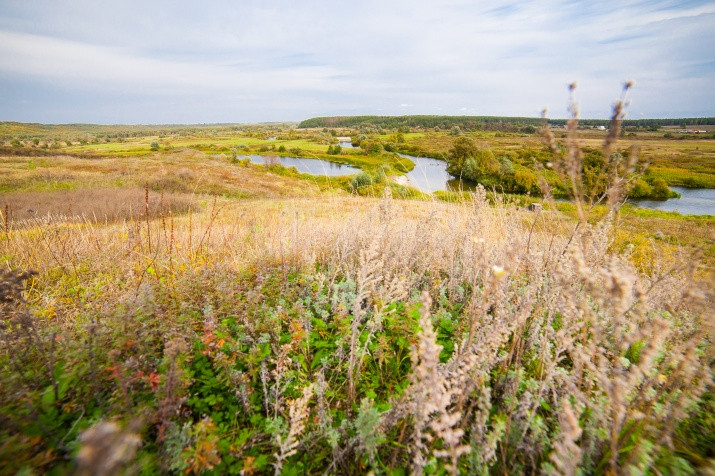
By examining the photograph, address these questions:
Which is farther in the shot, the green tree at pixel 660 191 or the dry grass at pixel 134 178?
→ the green tree at pixel 660 191

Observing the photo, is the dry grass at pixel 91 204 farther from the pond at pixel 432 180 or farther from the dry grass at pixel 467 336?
the pond at pixel 432 180

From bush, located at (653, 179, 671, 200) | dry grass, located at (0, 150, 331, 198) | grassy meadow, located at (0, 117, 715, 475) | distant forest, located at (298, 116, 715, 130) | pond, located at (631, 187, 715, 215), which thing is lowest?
pond, located at (631, 187, 715, 215)

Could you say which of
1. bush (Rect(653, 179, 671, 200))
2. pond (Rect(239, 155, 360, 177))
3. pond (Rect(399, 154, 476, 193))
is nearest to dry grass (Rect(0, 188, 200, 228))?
pond (Rect(399, 154, 476, 193))

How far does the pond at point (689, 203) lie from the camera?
31.6 m

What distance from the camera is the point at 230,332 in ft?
9.11

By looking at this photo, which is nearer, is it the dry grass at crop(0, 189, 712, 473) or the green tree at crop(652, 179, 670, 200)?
the dry grass at crop(0, 189, 712, 473)

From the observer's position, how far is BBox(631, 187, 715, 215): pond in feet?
104

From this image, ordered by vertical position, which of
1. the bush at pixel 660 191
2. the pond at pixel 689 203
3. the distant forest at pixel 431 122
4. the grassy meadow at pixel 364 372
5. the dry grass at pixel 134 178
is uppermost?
the distant forest at pixel 431 122

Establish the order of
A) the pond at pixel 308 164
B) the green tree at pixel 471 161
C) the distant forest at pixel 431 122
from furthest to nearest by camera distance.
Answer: the distant forest at pixel 431 122 → the pond at pixel 308 164 → the green tree at pixel 471 161

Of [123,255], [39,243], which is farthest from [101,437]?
[39,243]

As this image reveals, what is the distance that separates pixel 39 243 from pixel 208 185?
2592 centimetres

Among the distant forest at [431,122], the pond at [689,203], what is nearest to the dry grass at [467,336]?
the pond at [689,203]

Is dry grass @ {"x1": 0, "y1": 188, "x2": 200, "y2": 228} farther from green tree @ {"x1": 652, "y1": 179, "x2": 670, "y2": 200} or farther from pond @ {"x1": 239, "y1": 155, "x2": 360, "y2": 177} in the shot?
green tree @ {"x1": 652, "y1": 179, "x2": 670, "y2": 200}

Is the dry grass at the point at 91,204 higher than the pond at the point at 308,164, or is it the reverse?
the dry grass at the point at 91,204
